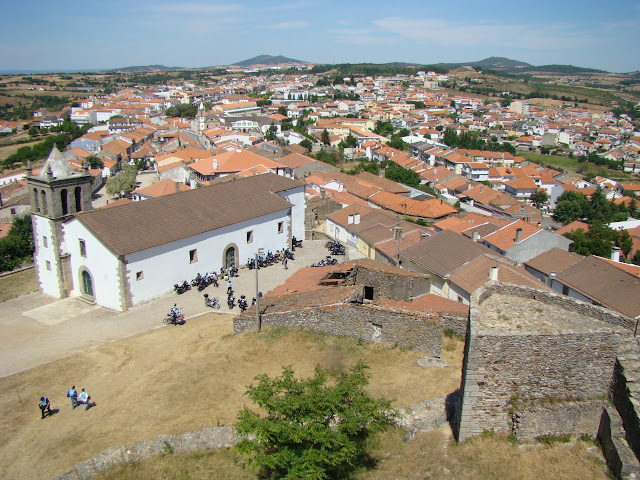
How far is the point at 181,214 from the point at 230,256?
12.3 feet

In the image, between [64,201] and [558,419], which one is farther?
[64,201]

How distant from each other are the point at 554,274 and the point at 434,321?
1962 centimetres

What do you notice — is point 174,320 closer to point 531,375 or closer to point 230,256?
point 230,256

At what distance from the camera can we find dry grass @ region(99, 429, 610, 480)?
940 cm

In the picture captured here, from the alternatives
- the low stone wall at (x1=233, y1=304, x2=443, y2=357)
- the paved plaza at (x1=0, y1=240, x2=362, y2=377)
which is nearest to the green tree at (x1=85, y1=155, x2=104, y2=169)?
the paved plaza at (x1=0, y1=240, x2=362, y2=377)

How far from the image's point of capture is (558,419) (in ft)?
32.6

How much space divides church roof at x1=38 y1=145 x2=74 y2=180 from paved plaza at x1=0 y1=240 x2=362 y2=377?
6545 millimetres

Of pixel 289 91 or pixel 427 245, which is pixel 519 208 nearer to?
pixel 427 245

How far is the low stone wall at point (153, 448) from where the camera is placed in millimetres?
11438

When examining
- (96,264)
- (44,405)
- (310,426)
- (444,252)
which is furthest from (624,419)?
(96,264)

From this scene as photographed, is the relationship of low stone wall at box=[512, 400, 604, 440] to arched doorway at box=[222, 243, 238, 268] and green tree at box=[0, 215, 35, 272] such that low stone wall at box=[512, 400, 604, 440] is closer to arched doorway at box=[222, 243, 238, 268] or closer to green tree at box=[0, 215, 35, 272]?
arched doorway at box=[222, 243, 238, 268]

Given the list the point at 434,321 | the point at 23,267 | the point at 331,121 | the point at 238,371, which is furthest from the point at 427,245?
the point at 331,121

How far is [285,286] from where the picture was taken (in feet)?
71.8

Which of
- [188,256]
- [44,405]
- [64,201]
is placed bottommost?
[44,405]
